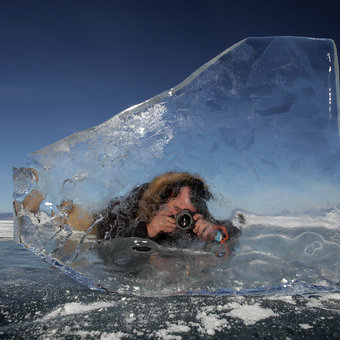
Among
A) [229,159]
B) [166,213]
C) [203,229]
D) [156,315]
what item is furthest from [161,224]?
[156,315]

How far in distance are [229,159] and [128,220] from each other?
0.97 meters

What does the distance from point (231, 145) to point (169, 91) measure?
0.67 meters

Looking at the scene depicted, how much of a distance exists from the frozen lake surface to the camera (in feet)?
2.12

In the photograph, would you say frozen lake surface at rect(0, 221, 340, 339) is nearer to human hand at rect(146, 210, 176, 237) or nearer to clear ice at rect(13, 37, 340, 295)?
clear ice at rect(13, 37, 340, 295)

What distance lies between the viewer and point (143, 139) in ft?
7.27

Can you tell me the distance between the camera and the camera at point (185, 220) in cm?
223

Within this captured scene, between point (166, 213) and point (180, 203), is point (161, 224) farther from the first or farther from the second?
point (180, 203)

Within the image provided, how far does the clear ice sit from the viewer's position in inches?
81.4

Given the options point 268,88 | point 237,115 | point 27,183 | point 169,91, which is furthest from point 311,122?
point 27,183

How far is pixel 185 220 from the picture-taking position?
225cm

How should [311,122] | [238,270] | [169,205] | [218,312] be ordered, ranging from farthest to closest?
[169,205], [311,122], [238,270], [218,312]

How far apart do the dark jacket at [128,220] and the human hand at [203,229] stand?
34 mm

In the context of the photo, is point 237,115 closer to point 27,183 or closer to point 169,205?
point 169,205

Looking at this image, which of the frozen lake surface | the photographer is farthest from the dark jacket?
the frozen lake surface
